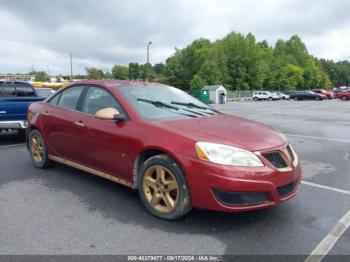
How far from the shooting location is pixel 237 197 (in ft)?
10.6

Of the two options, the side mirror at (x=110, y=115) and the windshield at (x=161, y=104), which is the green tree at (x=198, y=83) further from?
the side mirror at (x=110, y=115)

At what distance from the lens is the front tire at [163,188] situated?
3414mm

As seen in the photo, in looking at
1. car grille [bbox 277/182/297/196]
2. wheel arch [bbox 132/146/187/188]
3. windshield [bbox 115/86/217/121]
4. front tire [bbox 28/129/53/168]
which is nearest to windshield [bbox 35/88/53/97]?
front tire [bbox 28/129/53/168]

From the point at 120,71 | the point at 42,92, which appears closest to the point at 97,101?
the point at 42,92

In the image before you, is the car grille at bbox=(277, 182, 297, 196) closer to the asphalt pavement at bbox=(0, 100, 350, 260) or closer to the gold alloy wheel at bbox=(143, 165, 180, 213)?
the asphalt pavement at bbox=(0, 100, 350, 260)

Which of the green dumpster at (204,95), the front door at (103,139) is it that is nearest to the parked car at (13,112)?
the front door at (103,139)

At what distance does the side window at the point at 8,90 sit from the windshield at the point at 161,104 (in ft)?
18.6

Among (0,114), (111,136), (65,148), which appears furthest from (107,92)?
(0,114)

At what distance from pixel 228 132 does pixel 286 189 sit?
2.79ft

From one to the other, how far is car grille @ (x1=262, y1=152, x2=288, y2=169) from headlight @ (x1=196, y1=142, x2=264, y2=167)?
16cm

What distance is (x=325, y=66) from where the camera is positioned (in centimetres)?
12031

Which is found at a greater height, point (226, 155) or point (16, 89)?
point (16, 89)

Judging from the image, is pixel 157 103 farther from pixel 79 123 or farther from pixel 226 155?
pixel 226 155

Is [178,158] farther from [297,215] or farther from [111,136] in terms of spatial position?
[297,215]
